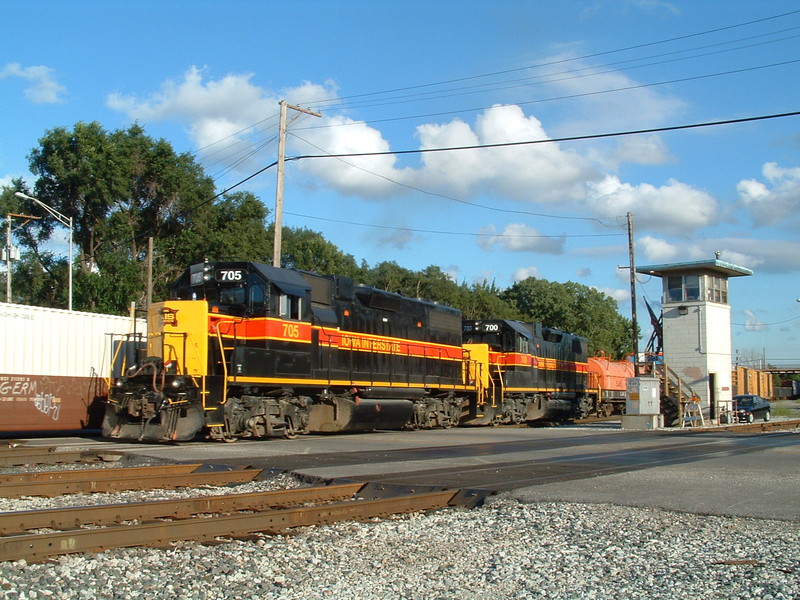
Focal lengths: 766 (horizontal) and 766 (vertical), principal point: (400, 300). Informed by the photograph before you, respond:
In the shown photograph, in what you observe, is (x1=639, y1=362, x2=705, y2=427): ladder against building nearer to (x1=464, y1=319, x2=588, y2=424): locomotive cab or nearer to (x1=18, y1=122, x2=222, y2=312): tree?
(x1=464, y1=319, x2=588, y2=424): locomotive cab

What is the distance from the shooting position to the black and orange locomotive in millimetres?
15781

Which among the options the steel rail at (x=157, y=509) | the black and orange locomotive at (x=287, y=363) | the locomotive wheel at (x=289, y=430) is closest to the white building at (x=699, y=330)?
the black and orange locomotive at (x=287, y=363)

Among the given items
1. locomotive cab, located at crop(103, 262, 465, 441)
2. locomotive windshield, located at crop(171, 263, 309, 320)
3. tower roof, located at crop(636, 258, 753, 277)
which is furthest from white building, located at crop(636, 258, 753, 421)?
locomotive windshield, located at crop(171, 263, 309, 320)

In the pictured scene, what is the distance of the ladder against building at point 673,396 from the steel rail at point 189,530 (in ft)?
79.4

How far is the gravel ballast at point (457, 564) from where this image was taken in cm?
493

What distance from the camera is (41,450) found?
13.8 m

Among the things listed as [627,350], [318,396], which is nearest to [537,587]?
[318,396]

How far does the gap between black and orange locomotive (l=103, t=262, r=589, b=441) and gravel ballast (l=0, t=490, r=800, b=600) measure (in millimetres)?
9434

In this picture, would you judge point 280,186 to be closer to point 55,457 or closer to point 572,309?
point 55,457

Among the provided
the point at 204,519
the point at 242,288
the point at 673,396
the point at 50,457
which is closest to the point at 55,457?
the point at 50,457

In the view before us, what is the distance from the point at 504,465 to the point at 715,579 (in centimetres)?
727

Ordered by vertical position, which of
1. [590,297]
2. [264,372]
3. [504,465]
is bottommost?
[504,465]

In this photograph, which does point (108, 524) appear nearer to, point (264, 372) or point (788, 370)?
point (264, 372)

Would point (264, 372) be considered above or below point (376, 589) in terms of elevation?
above
